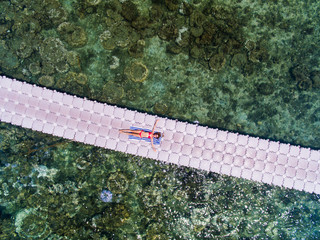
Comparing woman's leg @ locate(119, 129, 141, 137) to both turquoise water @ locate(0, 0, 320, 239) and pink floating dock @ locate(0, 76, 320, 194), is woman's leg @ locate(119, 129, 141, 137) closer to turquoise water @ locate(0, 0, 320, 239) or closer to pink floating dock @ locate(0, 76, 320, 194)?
pink floating dock @ locate(0, 76, 320, 194)

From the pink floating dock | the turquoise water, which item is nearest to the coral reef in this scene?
the turquoise water

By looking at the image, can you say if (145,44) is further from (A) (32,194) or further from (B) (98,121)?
(A) (32,194)

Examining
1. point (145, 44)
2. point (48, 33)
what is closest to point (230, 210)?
point (145, 44)

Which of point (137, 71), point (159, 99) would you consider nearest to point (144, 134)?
point (159, 99)

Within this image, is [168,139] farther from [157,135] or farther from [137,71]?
[137,71]

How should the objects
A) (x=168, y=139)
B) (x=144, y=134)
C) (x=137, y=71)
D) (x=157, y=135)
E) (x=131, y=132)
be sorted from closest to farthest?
1. (x=144, y=134)
2. (x=157, y=135)
3. (x=131, y=132)
4. (x=168, y=139)
5. (x=137, y=71)

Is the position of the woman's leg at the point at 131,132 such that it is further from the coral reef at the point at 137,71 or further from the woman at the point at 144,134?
the coral reef at the point at 137,71
